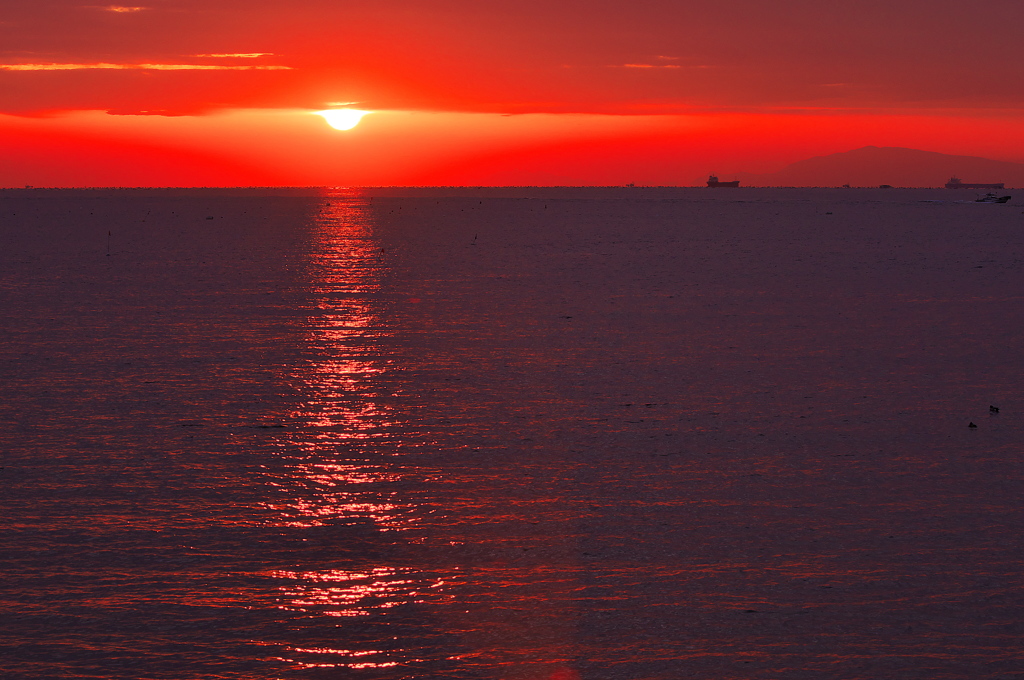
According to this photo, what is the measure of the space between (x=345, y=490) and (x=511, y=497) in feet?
5.77

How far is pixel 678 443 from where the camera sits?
12.6 metres

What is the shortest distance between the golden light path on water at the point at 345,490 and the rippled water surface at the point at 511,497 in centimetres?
5

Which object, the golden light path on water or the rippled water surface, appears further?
the golden light path on water

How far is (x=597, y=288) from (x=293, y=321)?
1206 centimetres

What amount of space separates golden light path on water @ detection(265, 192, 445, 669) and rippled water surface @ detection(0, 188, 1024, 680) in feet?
0.16

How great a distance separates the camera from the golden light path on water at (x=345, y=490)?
7.48 m

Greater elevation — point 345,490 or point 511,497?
Answer: point 345,490

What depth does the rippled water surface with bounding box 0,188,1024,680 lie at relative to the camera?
23.1 ft

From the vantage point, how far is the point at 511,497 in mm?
10336

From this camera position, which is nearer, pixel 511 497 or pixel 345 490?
pixel 511 497

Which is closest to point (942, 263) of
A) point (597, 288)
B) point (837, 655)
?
point (597, 288)

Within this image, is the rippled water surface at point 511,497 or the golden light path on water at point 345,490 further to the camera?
the golden light path on water at point 345,490

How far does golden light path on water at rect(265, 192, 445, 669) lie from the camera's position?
7.48 metres

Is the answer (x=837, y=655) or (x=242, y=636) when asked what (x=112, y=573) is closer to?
(x=242, y=636)
